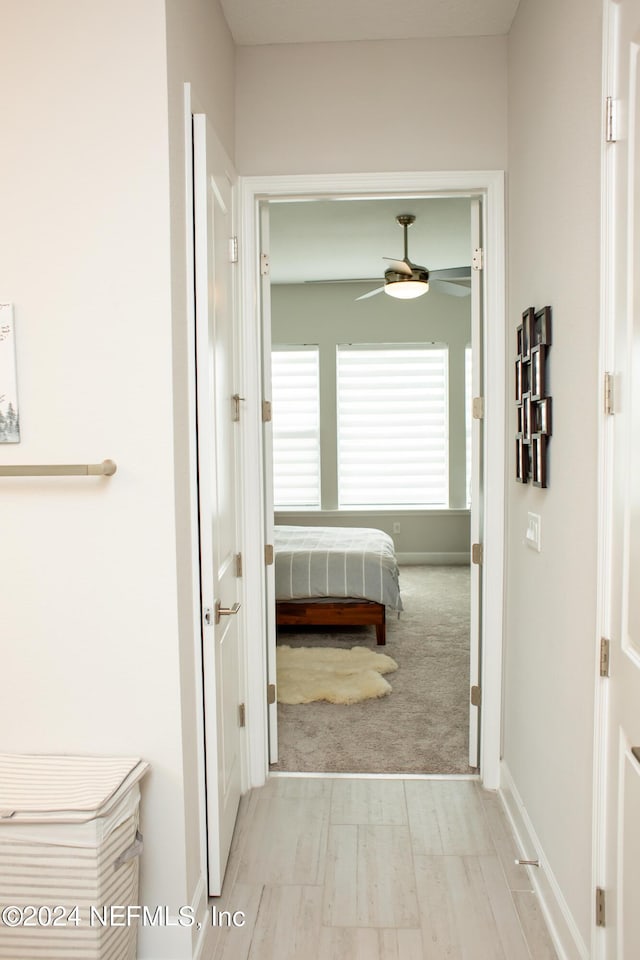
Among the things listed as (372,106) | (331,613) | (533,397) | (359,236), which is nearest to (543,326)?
(533,397)

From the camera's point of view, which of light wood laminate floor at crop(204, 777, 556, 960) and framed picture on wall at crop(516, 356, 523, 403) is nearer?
light wood laminate floor at crop(204, 777, 556, 960)

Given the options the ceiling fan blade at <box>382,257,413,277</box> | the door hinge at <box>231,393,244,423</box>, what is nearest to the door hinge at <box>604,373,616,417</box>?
the door hinge at <box>231,393,244,423</box>

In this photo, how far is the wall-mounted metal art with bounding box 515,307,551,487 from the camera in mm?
2123

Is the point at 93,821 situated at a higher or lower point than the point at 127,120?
lower

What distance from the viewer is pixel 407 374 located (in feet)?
24.4

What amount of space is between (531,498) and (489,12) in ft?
5.62

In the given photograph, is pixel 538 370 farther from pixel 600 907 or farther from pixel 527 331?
pixel 600 907

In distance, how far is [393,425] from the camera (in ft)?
24.5

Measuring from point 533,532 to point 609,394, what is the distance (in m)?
0.81

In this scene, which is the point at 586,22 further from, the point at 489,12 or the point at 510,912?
the point at 510,912

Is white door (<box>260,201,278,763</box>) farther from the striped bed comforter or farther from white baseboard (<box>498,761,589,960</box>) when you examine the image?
the striped bed comforter

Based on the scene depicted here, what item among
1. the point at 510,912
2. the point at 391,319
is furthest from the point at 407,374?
the point at 510,912

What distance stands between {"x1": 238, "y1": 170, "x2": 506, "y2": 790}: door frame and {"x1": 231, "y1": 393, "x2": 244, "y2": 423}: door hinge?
0.10 m

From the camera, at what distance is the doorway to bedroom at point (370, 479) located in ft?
11.2
